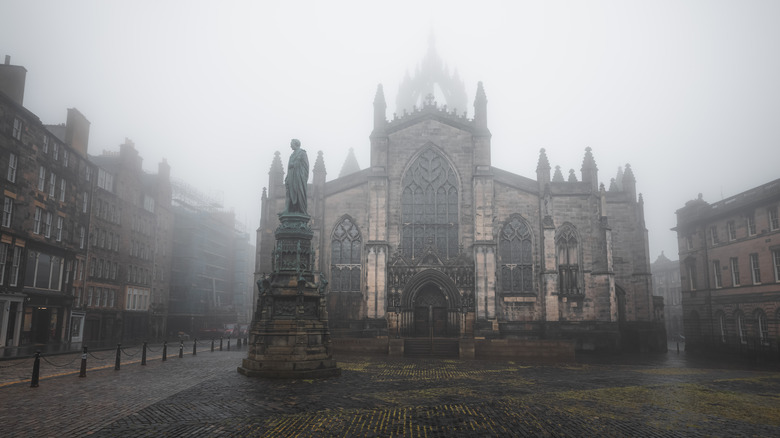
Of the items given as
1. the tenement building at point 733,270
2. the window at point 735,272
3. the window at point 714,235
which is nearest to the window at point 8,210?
the tenement building at point 733,270

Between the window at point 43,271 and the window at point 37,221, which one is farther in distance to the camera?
the window at point 37,221

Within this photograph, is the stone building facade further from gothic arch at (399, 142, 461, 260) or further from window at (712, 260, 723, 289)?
gothic arch at (399, 142, 461, 260)

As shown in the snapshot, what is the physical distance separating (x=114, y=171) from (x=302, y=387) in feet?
131

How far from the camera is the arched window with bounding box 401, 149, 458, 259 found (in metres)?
34.6

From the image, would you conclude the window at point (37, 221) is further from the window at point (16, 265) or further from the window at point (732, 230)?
the window at point (732, 230)

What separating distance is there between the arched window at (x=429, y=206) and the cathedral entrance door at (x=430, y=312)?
250 cm

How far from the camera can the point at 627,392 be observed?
1441 centimetres

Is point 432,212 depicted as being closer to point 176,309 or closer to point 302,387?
point 302,387

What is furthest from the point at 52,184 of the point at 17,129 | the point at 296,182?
the point at 296,182

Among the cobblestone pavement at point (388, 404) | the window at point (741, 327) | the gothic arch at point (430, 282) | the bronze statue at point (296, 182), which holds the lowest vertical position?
the cobblestone pavement at point (388, 404)

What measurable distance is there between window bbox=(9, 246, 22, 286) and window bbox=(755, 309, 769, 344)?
44.4 m

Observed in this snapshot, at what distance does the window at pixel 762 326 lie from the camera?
31.1 metres

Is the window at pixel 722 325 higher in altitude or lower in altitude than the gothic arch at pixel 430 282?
lower

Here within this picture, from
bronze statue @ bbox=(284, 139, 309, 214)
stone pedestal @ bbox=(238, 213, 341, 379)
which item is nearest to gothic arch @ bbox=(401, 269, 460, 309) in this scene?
stone pedestal @ bbox=(238, 213, 341, 379)
